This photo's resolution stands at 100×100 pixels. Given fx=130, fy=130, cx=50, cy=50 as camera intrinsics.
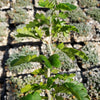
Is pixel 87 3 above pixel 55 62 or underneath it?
above

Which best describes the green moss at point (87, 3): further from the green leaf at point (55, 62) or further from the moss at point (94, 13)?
the green leaf at point (55, 62)

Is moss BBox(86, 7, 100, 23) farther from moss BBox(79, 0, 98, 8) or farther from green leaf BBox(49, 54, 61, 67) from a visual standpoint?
green leaf BBox(49, 54, 61, 67)

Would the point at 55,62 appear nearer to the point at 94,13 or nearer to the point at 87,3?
the point at 94,13

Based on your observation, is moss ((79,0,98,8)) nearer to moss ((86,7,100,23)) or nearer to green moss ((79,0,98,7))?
green moss ((79,0,98,7))

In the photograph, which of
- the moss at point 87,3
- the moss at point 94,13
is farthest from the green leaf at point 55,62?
the moss at point 87,3

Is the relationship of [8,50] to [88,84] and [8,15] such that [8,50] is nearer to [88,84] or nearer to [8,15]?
[8,15]

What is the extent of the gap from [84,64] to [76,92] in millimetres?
2340

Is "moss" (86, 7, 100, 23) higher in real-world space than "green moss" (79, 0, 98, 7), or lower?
lower

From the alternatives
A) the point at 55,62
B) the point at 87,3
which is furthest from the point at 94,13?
the point at 55,62

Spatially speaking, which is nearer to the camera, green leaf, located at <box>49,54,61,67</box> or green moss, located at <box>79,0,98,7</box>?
green leaf, located at <box>49,54,61,67</box>

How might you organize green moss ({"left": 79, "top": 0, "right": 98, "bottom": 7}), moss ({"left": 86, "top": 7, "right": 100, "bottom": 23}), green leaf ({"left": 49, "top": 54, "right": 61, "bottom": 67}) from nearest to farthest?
1. green leaf ({"left": 49, "top": 54, "right": 61, "bottom": 67})
2. moss ({"left": 86, "top": 7, "right": 100, "bottom": 23})
3. green moss ({"left": 79, "top": 0, "right": 98, "bottom": 7})

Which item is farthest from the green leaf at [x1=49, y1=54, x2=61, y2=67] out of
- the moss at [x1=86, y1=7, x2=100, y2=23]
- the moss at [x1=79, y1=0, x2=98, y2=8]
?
the moss at [x1=79, y1=0, x2=98, y2=8]

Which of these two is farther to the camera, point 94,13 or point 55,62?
point 94,13

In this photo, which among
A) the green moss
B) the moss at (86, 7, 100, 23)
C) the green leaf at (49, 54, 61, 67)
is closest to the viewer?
the green leaf at (49, 54, 61, 67)
